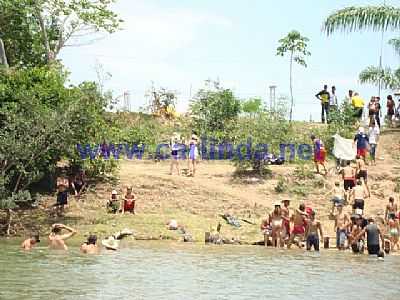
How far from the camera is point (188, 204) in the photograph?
1031 inches

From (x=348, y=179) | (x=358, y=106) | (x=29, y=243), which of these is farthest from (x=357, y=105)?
(x=29, y=243)

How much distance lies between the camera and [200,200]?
26.5 metres

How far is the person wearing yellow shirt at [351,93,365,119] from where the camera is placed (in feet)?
112

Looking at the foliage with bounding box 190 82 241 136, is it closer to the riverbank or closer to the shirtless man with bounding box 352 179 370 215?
the riverbank

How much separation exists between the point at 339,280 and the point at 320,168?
13419 millimetres

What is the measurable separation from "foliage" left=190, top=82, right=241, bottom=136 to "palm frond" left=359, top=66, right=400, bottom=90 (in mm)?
5775

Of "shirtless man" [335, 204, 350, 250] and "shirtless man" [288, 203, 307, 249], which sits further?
"shirtless man" [288, 203, 307, 249]

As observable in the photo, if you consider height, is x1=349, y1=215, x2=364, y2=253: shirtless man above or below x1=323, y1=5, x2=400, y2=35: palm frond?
below

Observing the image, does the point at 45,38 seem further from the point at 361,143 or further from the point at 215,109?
the point at 361,143

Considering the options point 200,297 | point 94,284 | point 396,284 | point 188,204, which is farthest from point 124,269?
point 188,204

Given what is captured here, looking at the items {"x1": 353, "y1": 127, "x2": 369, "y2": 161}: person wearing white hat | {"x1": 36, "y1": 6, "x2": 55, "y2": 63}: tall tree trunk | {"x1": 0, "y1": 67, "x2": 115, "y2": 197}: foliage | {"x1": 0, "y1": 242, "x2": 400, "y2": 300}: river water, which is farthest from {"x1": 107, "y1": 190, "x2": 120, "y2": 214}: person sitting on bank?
{"x1": 36, "y1": 6, "x2": 55, "y2": 63}: tall tree trunk

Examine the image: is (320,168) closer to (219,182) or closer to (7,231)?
(219,182)

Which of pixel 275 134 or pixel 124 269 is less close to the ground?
pixel 275 134

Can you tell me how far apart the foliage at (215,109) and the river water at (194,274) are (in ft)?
46.3
